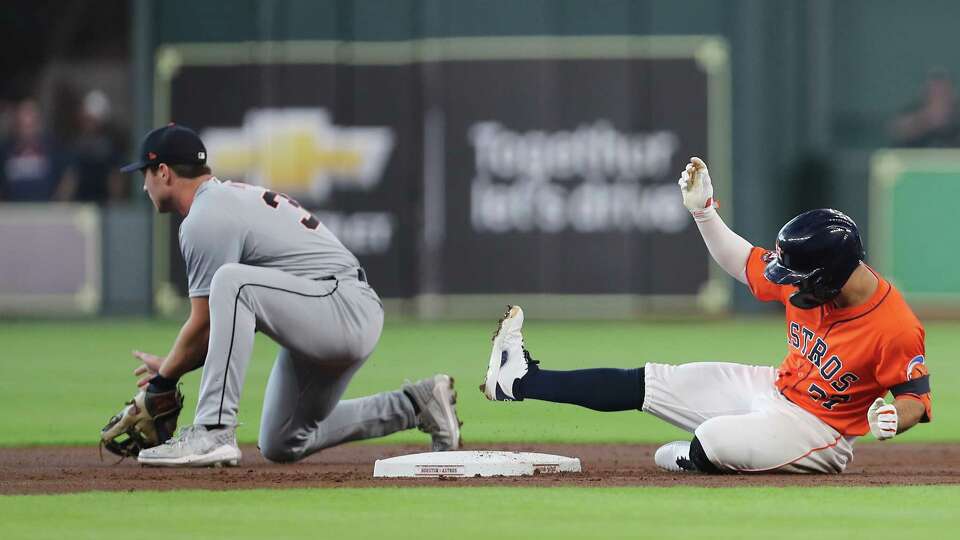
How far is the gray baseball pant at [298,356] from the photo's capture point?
259 inches

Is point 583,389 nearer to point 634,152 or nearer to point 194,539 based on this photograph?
point 194,539

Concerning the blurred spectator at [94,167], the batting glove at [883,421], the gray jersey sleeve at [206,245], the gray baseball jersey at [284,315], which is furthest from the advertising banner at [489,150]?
the batting glove at [883,421]

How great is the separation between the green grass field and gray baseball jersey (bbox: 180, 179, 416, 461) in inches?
32.4

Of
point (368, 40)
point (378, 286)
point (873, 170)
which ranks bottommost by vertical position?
point (378, 286)

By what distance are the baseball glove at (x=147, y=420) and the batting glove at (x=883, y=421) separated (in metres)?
2.70

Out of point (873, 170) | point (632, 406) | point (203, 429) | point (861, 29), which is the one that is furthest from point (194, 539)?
point (861, 29)

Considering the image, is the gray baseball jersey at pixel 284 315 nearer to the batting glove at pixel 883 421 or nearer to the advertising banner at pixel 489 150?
the batting glove at pixel 883 421

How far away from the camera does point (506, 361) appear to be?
6852 mm

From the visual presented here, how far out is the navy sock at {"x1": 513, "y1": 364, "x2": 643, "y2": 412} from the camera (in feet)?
21.9

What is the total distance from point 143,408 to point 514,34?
10.9m

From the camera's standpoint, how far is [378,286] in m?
17.3

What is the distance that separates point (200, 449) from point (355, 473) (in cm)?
58

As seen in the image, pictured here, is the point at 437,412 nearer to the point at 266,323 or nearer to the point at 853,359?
the point at 266,323

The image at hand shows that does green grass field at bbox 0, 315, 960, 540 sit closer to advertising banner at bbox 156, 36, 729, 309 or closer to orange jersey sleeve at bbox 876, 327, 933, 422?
orange jersey sleeve at bbox 876, 327, 933, 422
